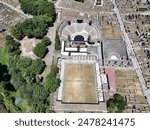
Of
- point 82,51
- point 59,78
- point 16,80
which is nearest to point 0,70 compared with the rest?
point 16,80

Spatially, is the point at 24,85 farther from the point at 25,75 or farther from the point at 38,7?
the point at 38,7

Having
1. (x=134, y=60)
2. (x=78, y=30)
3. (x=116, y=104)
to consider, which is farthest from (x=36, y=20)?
(x=116, y=104)

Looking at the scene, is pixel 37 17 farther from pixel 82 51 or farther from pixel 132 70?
pixel 132 70

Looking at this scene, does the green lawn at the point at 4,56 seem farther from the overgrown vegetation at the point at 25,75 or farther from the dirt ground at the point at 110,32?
the dirt ground at the point at 110,32

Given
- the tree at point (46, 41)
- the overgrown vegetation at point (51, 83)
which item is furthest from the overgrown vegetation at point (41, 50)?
the overgrown vegetation at point (51, 83)

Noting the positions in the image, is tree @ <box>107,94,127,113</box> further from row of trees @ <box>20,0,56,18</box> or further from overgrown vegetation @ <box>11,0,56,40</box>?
row of trees @ <box>20,0,56,18</box>

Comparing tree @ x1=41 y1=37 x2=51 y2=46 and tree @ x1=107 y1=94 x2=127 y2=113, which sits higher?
tree @ x1=41 y1=37 x2=51 y2=46

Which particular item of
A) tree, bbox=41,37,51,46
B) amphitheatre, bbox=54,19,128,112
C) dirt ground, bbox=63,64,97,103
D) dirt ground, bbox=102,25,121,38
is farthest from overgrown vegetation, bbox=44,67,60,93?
dirt ground, bbox=102,25,121,38
